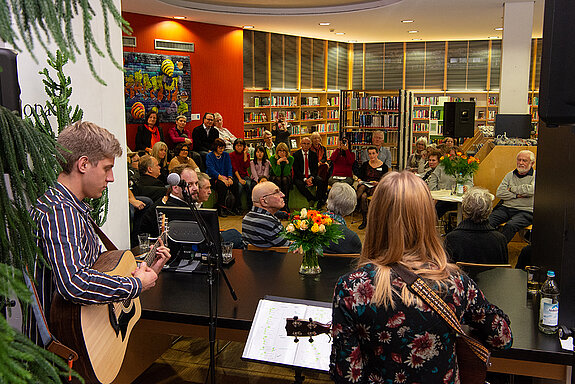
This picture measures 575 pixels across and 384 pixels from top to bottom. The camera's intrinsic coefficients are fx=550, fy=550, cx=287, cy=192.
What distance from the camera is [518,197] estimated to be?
22.2 feet

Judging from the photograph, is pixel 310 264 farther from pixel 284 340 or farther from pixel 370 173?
pixel 370 173

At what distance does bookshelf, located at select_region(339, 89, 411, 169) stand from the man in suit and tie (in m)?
2.34

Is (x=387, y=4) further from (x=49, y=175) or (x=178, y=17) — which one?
(x=49, y=175)

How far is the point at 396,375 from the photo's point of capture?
1.65m

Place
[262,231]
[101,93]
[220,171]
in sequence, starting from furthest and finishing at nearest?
[220,171], [262,231], [101,93]

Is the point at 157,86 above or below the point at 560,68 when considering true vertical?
above

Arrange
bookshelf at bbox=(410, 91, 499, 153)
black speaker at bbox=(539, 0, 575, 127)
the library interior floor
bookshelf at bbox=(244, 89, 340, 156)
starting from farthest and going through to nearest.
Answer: bookshelf at bbox=(410, 91, 499, 153)
bookshelf at bbox=(244, 89, 340, 156)
the library interior floor
black speaker at bbox=(539, 0, 575, 127)

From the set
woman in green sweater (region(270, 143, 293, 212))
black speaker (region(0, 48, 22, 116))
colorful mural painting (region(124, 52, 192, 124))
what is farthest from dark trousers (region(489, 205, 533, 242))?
colorful mural painting (region(124, 52, 192, 124))

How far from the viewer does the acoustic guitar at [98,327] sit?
2045mm

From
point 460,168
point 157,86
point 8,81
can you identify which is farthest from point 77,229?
point 157,86

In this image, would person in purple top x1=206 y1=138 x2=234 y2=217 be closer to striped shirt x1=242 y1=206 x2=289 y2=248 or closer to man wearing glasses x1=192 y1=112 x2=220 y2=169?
man wearing glasses x1=192 y1=112 x2=220 y2=169

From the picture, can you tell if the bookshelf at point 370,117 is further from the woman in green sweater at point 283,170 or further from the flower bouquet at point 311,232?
the flower bouquet at point 311,232

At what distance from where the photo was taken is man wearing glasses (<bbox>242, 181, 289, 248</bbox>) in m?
4.07

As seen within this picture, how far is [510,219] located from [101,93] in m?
5.22
